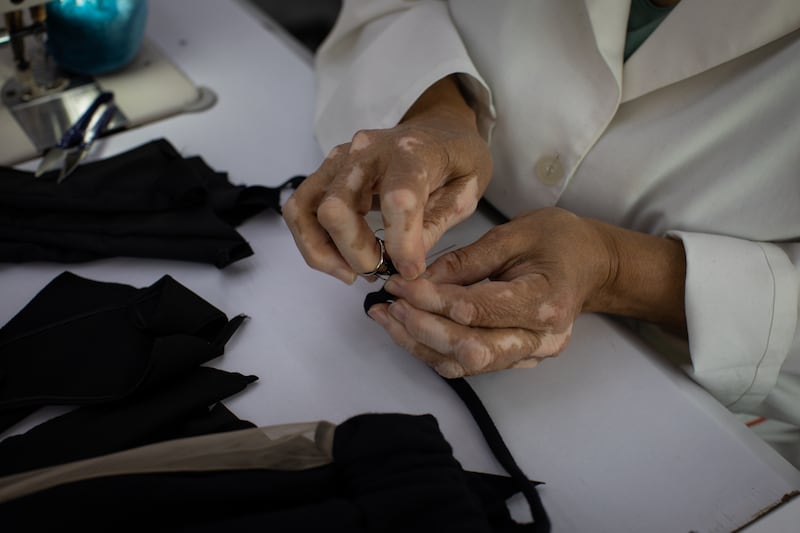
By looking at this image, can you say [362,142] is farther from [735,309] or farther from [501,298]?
[735,309]

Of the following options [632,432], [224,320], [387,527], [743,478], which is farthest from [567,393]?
[224,320]

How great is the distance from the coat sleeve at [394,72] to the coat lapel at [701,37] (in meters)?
0.19

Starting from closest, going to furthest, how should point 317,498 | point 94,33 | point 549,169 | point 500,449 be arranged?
point 317,498 < point 500,449 < point 549,169 < point 94,33

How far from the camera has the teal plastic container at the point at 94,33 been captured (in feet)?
3.01

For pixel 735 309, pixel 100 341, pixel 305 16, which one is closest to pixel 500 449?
pixel 735 309

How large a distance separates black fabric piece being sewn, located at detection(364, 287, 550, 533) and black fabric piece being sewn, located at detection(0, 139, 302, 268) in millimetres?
194

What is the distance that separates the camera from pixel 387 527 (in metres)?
0.47

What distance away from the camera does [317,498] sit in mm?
502

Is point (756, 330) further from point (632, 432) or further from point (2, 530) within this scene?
point (2, 530)

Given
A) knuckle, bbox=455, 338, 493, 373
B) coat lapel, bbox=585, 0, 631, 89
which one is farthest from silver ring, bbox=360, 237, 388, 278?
coat lapel, bbox=585, 0, 631, 89

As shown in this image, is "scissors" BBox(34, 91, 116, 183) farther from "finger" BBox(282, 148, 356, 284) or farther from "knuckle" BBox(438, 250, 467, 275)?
"knuckle" BBox(438, 250, 467, 275)

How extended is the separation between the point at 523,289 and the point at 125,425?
1.33 feet

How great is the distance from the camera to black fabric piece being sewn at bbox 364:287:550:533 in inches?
20.6

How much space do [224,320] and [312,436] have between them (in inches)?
8.4
